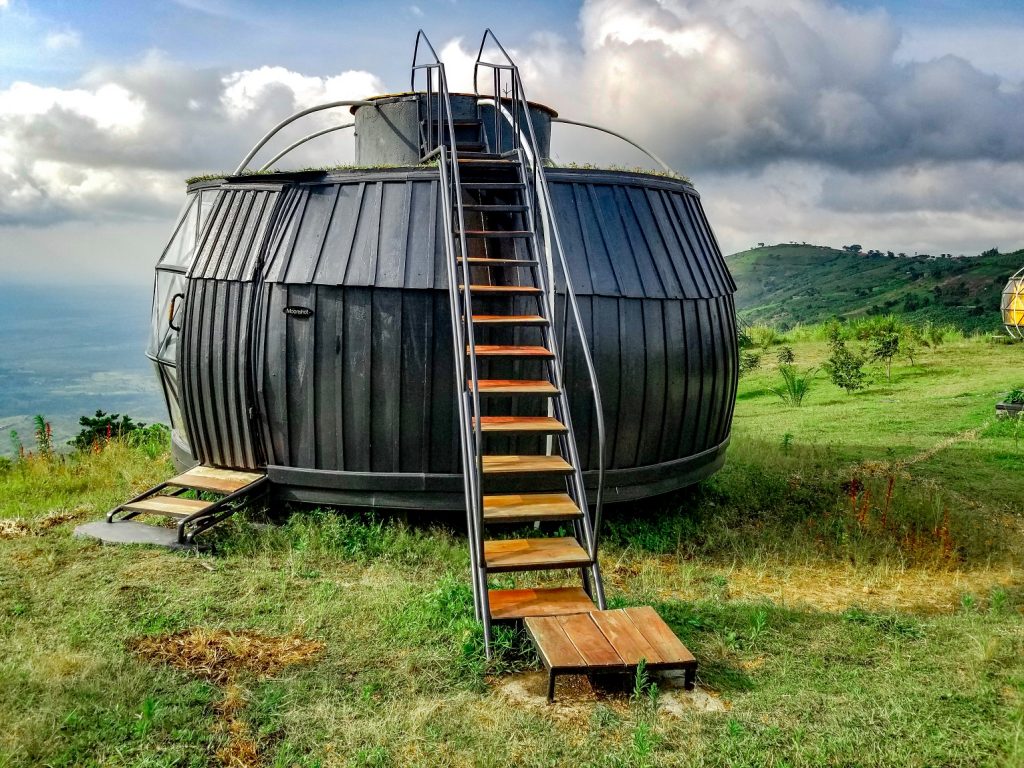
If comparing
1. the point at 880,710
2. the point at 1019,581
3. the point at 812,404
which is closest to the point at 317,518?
the point at 880,710

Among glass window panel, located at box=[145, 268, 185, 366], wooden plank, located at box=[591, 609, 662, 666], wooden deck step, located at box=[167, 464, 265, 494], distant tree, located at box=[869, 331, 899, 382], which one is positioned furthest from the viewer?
distant tree, located at box=[869, 331, 899, 382]

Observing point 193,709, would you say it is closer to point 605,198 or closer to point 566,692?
point 566,692

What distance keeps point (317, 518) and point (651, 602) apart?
10.9ft

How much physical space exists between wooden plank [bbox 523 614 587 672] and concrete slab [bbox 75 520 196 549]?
3.71 meters

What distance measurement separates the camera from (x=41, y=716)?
418cm

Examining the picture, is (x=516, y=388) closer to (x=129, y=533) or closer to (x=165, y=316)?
(x=129, y=533)

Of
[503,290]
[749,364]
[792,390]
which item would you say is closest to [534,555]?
[503,290]

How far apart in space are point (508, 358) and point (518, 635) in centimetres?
241

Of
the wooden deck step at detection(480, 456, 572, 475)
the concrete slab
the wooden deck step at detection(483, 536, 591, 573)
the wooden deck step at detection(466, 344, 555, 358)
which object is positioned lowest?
the concrete slab

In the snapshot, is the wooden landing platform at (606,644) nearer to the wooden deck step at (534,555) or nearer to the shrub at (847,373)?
the wooden deck step at (534,555)

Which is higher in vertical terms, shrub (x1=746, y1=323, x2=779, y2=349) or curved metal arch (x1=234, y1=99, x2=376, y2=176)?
curved metal arch (x1=234, y1=99, x2=376, y2=176)

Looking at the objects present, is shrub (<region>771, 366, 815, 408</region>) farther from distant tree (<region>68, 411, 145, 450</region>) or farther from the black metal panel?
distant tree (<region>68, 411, 145, 450</region>)

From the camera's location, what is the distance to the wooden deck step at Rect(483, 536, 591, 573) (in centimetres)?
532

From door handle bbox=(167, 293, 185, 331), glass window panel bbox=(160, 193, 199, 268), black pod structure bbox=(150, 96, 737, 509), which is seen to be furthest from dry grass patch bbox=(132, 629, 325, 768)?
glass window panel bbox=(160, 193, 199, 268)
